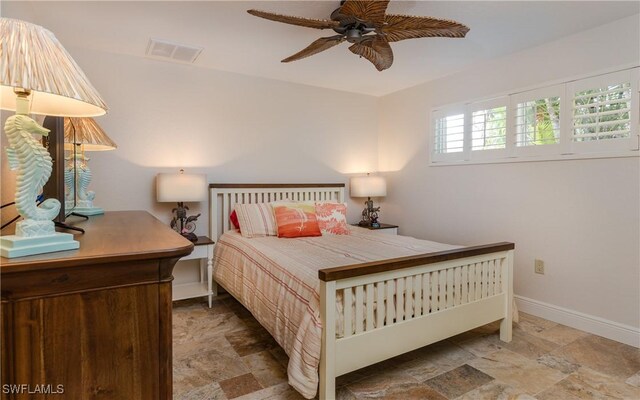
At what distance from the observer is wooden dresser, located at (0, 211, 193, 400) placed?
812mm

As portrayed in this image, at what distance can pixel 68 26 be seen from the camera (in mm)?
2574

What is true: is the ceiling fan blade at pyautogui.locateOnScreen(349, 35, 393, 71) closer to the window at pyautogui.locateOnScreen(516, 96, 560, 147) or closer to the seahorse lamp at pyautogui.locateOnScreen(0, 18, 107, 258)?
the window at pyautogui.locateOnScreen(516, 96, 560, 147)

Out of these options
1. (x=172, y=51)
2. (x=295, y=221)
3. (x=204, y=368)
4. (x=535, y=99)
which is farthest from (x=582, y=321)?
(x=172, y=51)

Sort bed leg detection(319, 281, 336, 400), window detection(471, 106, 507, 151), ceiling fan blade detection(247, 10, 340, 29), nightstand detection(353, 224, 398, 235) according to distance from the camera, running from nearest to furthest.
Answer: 1. bed leg detection(319, 281, 336, 400)
2. ceiling fan blade detection(247, 10, 340, 29)
3. window detection(471, 106, 507, 151)
4. nightstand detection(353, 224, 398, 235)

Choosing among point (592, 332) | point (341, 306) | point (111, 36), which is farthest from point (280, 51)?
point (592, 332)

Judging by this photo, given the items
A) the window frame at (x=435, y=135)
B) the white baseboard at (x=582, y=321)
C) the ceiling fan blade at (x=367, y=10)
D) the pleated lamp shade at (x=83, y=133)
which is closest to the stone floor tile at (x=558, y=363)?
the white baseboard at (x=582, y=321)

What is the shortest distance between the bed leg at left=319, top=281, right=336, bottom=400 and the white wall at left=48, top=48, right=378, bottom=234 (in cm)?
221

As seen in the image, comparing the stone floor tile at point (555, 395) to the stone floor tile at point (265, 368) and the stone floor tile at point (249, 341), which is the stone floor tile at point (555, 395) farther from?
the stone floor tile at point (249, 341)

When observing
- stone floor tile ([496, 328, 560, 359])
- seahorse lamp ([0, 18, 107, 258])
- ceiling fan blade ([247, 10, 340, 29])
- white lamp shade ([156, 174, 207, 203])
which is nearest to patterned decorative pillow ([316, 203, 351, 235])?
white lamp shade ([156, 174, 207, 203])

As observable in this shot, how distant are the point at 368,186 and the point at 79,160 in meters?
2.94

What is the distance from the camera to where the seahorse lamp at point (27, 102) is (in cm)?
81

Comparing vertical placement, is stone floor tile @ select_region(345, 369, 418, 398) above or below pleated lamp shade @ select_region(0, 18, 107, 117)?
below

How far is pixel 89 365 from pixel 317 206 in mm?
2736

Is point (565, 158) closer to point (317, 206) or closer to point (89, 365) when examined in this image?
point (317, 206)
